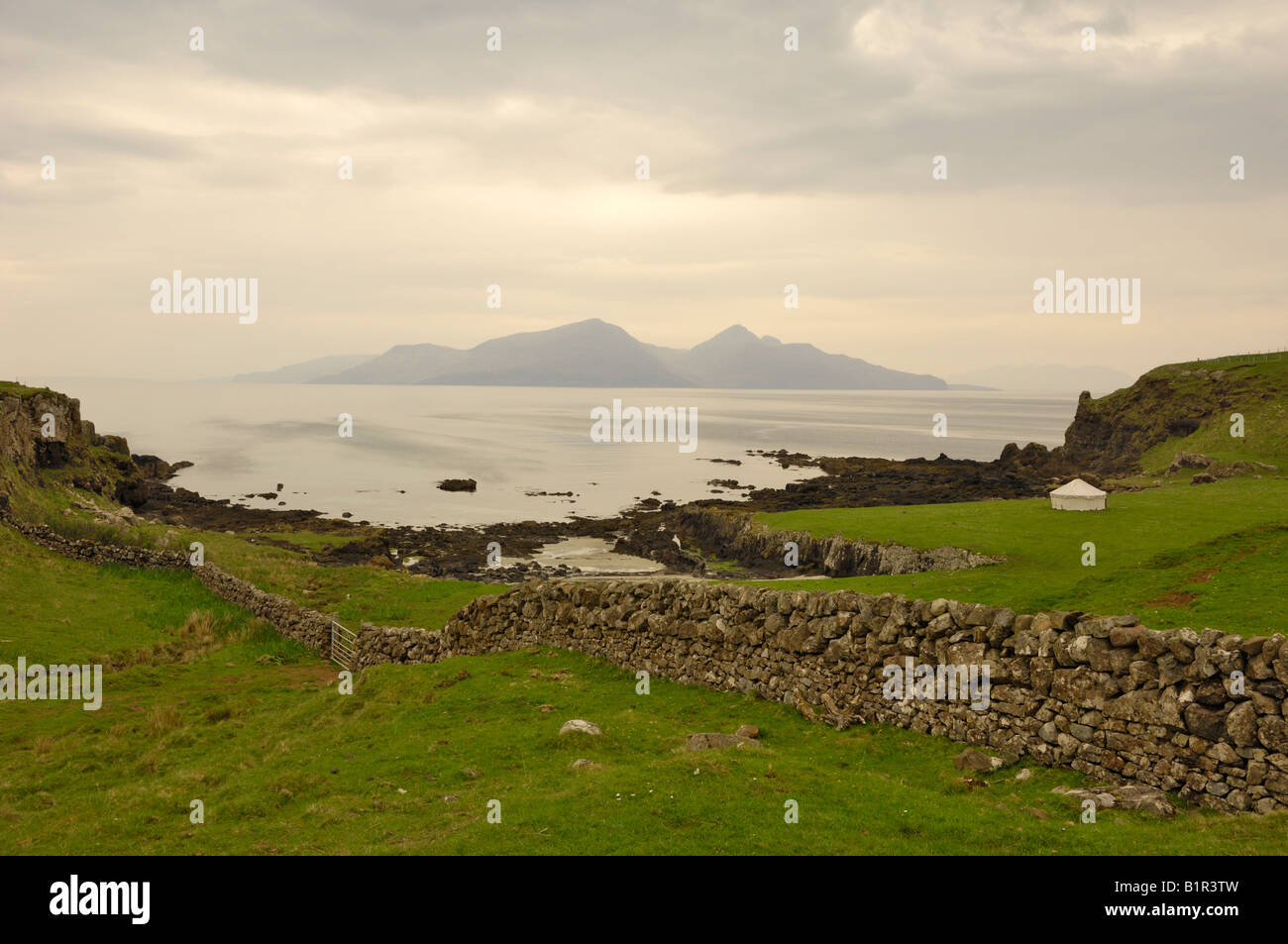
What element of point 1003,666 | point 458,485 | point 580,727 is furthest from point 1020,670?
point 458,485

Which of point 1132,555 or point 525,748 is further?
point 1132,555

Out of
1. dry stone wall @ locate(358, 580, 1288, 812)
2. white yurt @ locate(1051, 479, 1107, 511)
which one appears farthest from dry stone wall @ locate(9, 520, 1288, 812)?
white yurt @ locate(1051, 479, 1107, 511)

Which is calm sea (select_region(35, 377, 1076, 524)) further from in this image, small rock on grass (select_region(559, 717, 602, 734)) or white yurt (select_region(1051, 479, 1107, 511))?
small rock on grass (select_region(559, 717, 602, 734))

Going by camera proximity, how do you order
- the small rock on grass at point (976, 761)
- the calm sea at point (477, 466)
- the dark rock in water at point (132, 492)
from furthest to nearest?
the calm sea at point (477, 466) → the dark rock in water at point (132, 492) → the small rock on grass at point (976, 761)

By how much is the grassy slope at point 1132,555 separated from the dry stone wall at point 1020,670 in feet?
20.4

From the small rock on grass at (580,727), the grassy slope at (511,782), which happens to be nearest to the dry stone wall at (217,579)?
the grassy slope at (511,782)

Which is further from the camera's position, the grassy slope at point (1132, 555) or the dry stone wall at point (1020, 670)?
the grassy slope at point (1132, 555)

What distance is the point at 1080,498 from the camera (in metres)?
33.9

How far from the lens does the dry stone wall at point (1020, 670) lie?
370 inches

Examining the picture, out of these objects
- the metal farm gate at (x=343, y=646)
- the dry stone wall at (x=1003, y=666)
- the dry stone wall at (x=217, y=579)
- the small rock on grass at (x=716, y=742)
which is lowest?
the metal farm gate at (x=343, y=646)

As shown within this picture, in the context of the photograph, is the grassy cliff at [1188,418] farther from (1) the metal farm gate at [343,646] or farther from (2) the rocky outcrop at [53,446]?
(2) the rocky outcrop at [53,446]

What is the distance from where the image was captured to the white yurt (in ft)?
111

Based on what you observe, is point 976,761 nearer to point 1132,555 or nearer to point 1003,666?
point 1003,666

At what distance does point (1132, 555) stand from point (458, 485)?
84.0 metres
